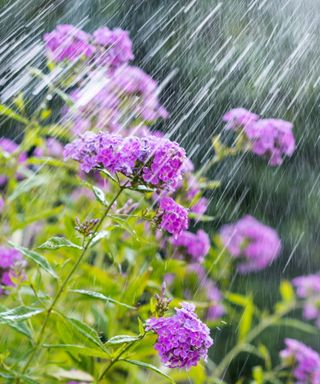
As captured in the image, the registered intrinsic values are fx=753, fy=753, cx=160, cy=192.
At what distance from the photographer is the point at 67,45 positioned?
4.93ft

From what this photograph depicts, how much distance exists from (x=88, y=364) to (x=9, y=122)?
188 cm

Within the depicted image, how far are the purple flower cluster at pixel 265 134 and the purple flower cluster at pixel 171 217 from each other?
1.74 feet

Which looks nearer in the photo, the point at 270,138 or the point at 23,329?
the point at 23,329

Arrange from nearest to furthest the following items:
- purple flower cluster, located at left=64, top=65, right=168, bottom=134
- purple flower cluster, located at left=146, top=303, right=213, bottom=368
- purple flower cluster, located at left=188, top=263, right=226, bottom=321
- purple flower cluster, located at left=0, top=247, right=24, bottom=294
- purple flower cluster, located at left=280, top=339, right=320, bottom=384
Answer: purple flower cluster, located at left=146, top=303, right=213, bottom=368 < purple flower cluster, located at left=0, top=247, right=24, bottom=294 < purple flower cluster, located at left=64, top=65, right=168, bottom=134 < purple flower cluster, located at left=188, top=263, right=226, bottom=321 < purple flower cluster, located at left=280, top=339, right=320, bottom=384

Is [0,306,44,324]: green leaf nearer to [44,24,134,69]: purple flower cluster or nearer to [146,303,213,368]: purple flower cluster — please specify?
[146,303,213,368]: purple flower cluster

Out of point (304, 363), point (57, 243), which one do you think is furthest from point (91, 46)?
point (304, 363)

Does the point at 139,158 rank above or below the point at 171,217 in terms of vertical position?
above

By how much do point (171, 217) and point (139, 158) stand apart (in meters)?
0.11

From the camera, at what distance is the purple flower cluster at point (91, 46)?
1.50 m

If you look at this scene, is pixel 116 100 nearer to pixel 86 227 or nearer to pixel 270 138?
pixel 270 138

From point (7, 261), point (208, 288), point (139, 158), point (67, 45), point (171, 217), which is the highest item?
point (67, 45)

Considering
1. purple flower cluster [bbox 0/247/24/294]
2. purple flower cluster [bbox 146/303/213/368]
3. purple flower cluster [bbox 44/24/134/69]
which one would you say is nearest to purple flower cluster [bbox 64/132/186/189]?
purple flower cluster [bbox 146/303/213/368]

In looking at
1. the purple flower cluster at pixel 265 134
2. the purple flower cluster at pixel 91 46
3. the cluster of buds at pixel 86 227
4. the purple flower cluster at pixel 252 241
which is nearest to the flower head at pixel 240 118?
the purple flower cluster at pixel 265 134

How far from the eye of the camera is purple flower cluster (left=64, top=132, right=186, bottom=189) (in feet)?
3.14
